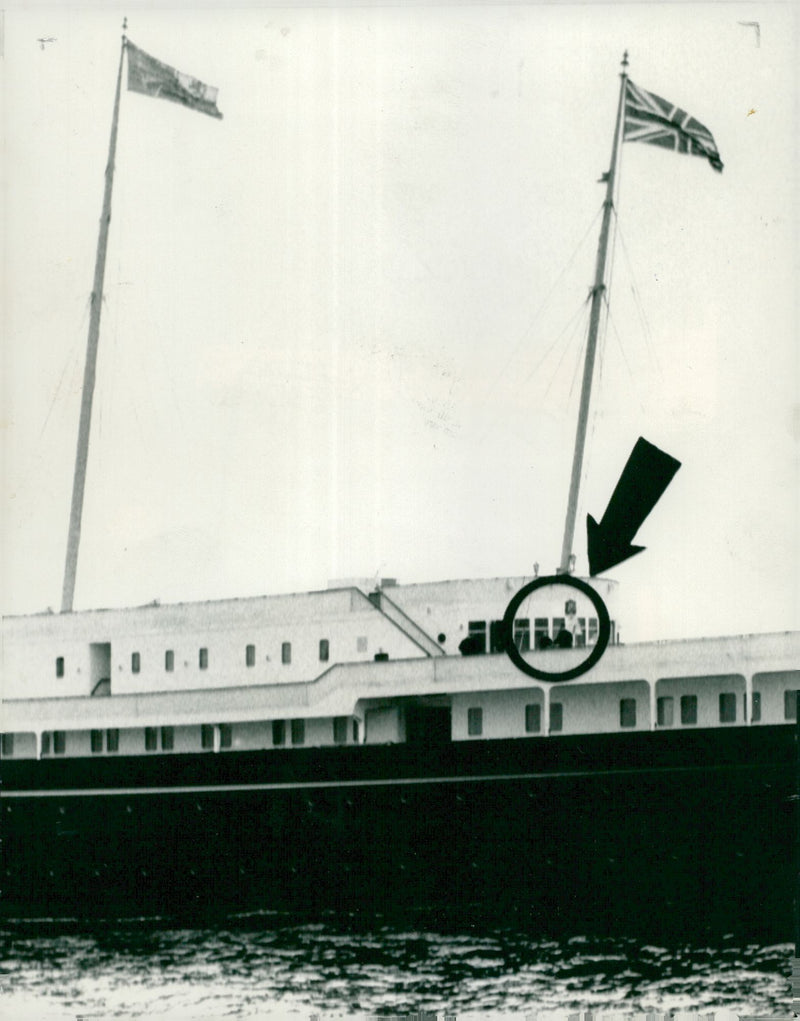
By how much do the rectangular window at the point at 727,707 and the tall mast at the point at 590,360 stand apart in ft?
11.5

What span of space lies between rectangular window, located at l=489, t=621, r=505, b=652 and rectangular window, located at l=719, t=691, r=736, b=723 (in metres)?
3.87

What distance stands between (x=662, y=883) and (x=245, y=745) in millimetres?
7930

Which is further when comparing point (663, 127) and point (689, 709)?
point (663, 127)

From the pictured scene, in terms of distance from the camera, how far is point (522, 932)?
89.3ft

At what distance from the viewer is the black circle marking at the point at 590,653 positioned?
2773 cm

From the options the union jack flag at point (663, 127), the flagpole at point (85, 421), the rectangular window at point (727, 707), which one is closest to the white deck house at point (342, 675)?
the rectangular window at point (727, 707)

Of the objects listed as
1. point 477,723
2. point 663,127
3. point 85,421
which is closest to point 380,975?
point 477,723

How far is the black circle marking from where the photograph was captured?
2773 cm

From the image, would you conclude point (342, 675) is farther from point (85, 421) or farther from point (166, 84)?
point (166, 84)

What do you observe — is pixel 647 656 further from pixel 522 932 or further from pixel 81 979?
pixel 81 979

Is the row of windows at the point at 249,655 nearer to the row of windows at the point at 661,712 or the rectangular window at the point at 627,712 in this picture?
the row of windows at the point at 661,712

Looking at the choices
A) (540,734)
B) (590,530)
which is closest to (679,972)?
(540,734)

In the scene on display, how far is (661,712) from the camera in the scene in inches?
1132

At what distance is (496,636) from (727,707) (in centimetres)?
414
